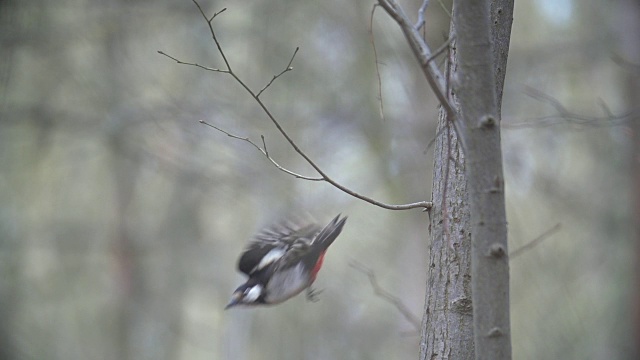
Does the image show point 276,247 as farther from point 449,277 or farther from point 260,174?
point 260,174

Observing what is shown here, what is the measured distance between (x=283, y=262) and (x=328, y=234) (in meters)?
0.17

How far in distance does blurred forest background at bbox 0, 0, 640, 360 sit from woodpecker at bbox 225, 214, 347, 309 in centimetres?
403

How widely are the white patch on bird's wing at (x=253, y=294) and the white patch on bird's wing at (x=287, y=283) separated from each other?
43 mm

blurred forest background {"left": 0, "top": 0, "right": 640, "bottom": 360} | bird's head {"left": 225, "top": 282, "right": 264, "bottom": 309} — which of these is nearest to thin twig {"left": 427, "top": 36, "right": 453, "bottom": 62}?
bird's head {"left": 225, "top": 282, "right": 264, "bottom": 309}

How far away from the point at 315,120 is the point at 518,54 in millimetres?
2310

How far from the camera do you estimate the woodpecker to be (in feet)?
6.67

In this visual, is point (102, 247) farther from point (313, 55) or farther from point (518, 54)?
point (518, 54)

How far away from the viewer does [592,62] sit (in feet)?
24.3

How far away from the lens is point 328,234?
79.7 inches

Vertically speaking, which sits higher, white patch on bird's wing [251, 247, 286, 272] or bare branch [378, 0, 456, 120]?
bare branch [378, 0, 456, 120]

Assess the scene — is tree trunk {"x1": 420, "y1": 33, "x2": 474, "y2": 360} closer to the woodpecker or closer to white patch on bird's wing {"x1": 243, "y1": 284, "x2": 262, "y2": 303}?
the woodpecker

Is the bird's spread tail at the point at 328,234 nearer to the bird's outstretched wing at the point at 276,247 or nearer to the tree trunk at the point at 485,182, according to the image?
the bird's outstretched wing at the point at 276,247

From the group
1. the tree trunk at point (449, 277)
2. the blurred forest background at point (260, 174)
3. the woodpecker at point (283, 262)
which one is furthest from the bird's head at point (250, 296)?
the blurred forest background at point (260, 174)

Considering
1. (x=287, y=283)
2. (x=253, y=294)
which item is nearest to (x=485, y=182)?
(x=287, y=283)
